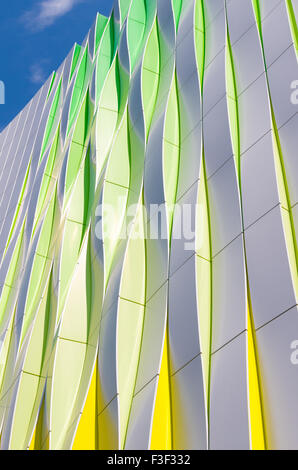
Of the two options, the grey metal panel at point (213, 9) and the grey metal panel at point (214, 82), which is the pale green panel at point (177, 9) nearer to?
the grey metal panel at point (213, 9)

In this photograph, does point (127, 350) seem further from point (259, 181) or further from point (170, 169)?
point (170, 169)

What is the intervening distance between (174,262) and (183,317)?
1364 millimetres

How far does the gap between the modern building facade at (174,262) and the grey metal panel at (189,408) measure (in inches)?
1.1

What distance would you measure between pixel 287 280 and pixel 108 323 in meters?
Answer: 4.00

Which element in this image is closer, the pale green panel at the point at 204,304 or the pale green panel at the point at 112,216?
the pale green panel at the point at 204,304

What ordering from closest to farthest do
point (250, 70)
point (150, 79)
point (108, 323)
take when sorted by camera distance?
point (108, 323) < point (250, 70) < point (150, 79)

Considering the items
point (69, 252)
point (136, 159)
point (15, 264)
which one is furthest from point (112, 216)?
point (15, 264)

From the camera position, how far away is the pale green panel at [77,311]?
36.4 ft

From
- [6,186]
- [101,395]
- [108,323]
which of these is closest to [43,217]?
[108,323]

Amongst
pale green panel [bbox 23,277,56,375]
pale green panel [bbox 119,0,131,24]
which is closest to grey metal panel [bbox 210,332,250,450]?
pale green panel [bbox 23,277,56,375]

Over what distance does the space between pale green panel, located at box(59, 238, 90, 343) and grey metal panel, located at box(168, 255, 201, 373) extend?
8.60 feet

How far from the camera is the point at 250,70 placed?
36.7 ft

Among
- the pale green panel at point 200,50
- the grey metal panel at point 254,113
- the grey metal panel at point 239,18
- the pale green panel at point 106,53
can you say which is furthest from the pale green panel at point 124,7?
the grey metal panel at point 254,113
